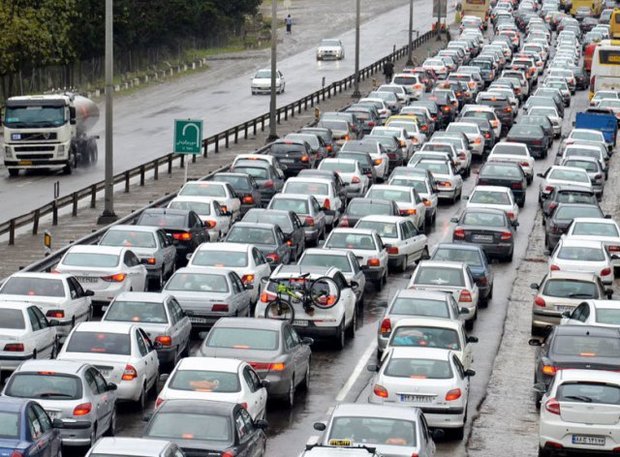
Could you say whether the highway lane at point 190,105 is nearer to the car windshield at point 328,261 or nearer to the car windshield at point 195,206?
the car windshield at point 195,206

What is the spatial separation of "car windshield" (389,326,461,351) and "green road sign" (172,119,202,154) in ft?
71.7

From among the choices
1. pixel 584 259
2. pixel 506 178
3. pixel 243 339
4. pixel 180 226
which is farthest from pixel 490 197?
pixel 243 339

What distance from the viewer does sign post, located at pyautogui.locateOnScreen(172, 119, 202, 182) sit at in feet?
159

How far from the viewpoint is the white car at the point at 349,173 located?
5003cm

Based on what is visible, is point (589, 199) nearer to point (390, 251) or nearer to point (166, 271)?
point (390, 251)

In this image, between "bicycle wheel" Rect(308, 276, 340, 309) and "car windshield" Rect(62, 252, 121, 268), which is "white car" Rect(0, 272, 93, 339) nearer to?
"car windshield" Rect(62, 252, 121, 268)

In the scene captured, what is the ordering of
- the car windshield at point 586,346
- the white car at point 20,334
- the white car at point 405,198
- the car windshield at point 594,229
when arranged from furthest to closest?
the white car at point 405,198, the car windshield at point 594,229, the white car at point 20,334, the car windshield at point 586,346

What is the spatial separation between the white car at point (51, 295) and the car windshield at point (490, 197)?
16.8 meters

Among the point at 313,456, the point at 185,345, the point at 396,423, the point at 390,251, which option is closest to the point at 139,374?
the point at 185,345

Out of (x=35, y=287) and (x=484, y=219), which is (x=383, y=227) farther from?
(x=35, y=287)

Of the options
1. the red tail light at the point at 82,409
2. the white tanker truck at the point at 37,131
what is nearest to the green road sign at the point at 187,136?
the white tanker truck at the point at 37,131

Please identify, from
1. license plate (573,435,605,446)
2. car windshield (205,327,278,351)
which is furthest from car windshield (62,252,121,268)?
license plate (573,435,605,446)

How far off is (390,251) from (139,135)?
113ft

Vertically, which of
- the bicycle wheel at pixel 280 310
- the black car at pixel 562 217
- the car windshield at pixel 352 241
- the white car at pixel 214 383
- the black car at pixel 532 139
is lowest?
the black car at pixel 532 139
